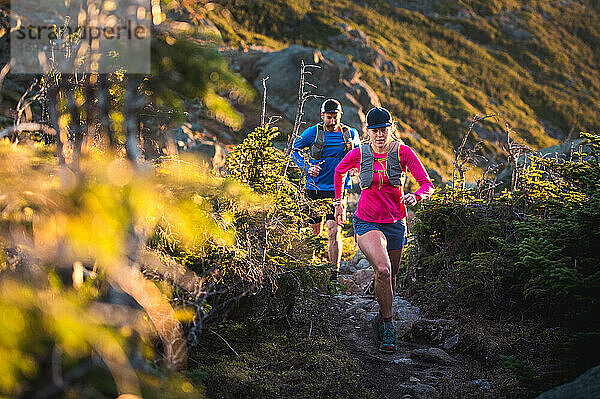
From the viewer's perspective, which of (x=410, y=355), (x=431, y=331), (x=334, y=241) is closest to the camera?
(x=410, y=355)

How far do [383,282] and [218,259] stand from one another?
1780mm

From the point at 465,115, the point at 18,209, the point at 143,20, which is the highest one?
the point at 143,20

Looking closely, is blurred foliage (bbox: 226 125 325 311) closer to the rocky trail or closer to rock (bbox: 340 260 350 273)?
the rocky trail

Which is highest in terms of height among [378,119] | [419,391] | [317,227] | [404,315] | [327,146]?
[378,119]

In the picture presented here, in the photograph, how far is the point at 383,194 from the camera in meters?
4.99

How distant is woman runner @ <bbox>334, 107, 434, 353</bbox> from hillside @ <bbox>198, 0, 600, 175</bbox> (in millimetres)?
22081

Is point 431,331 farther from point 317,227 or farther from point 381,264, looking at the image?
point 317,227

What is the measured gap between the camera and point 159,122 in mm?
2662

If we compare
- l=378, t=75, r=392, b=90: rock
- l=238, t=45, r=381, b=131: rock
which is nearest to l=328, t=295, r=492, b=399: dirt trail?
l=238, t=45, r=381, b=131: rock

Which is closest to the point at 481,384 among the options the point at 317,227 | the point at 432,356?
the point at 432,356

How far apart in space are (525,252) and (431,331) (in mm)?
1295

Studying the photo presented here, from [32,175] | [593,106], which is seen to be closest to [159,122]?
[32,175]

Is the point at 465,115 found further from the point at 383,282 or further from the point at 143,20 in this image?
the point at 143,20
